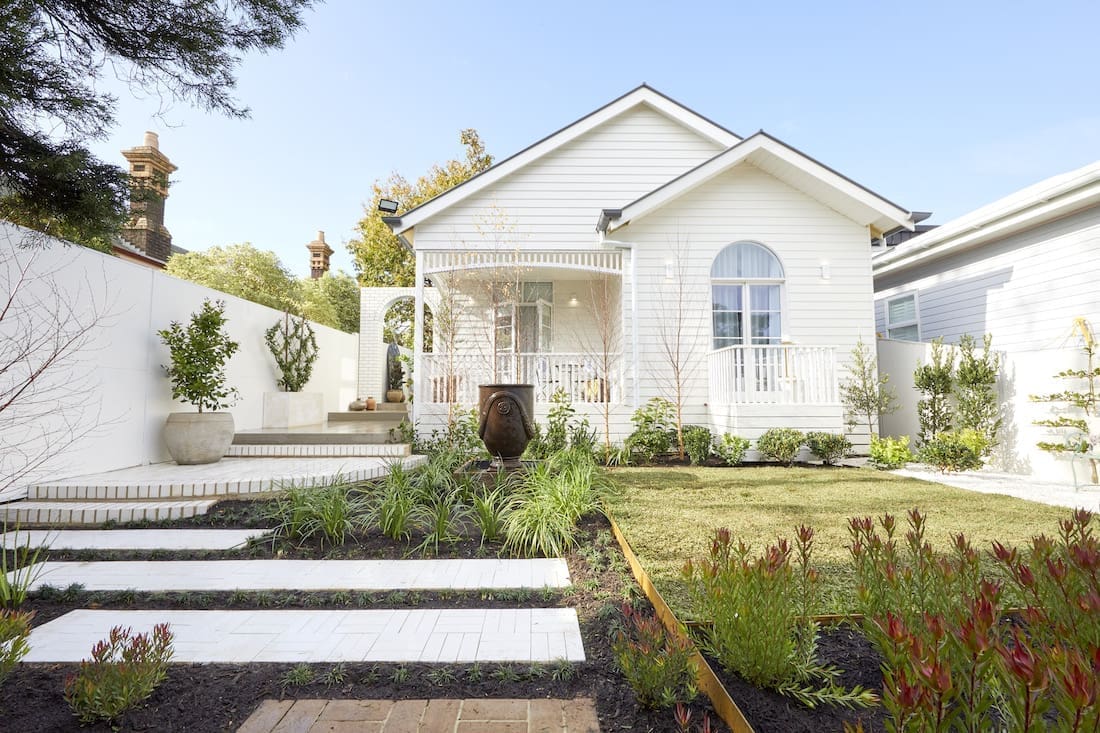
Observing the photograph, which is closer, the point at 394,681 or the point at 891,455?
the point at 394,681

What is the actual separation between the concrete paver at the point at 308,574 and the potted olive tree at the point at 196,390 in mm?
2949

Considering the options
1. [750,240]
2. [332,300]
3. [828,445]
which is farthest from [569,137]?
[332,300]

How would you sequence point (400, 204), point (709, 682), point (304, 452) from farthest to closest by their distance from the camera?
point (400, 204) < point (304, 452) < point (709, 682)

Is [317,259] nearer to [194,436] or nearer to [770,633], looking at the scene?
[194,436]

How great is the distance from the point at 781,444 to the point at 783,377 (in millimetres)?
1145

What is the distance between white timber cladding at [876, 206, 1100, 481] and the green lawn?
213 centimetres

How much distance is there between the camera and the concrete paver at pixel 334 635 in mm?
2203

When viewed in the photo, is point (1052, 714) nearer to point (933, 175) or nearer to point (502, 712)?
point (502, 712)

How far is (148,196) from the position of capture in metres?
4.20

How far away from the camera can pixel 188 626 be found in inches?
99.3

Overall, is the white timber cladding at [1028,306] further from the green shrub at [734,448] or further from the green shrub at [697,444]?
the green shrub at [697,444]

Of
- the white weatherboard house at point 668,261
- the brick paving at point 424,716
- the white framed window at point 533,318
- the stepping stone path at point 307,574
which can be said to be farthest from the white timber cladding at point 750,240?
the brick paving at point 424,716

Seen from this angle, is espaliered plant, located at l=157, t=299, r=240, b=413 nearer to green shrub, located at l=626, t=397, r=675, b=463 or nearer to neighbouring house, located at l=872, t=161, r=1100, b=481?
green shrub, located at l=626, t=397, r=675, b=463

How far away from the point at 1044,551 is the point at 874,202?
8.27 metres
